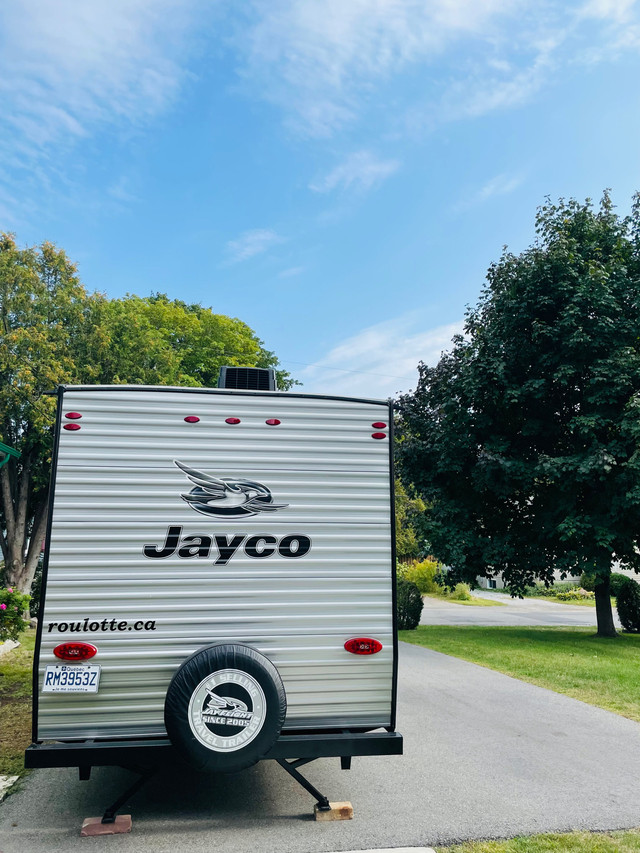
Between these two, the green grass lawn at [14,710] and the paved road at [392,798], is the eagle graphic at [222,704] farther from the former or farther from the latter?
the green grass lawn at [14,710]

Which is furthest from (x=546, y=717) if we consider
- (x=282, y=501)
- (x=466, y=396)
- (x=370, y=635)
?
(x=466, y=396)

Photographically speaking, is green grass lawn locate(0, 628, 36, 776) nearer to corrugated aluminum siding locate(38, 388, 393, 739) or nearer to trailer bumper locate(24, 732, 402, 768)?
trailer bumper locate(24, 732, 402, 768)

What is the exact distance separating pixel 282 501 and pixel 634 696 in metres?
7.15

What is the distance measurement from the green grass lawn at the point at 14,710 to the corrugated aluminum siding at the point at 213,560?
7.75 ft

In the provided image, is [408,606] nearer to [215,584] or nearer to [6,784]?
Answer: [6,784]

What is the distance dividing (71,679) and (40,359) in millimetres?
17713

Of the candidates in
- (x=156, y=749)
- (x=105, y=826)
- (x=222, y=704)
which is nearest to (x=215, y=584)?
(x=222, y=704)

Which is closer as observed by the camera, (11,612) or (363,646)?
(363,646)

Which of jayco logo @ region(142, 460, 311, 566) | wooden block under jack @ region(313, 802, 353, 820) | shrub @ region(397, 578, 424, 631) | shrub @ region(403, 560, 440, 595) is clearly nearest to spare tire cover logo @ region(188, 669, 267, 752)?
jayco logo @ region(142, 460, 311, 566)

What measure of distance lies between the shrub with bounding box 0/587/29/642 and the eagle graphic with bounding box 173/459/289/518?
249 inches

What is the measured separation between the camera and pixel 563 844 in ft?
13.9

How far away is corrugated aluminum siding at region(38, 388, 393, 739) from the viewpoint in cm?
429

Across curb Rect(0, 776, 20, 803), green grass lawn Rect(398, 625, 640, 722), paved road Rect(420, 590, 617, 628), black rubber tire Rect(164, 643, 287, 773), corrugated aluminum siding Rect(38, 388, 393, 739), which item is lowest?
paved road Rect(420, 590, 617, 628)

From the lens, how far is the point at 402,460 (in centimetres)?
1802
